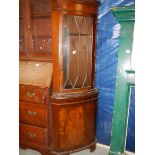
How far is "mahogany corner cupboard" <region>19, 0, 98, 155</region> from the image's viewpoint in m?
2.36

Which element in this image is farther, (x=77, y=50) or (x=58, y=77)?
(x=77, y=50)

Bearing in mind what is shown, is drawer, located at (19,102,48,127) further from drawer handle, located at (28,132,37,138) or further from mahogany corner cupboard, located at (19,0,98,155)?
drawer handle, located at (28,132,37,138)

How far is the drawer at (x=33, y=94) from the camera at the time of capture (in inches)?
95.3

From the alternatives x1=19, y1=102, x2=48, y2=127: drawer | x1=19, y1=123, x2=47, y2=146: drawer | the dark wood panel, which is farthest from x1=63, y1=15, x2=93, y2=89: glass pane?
x1=19, y1=123, x2=47, y2=146: drawer

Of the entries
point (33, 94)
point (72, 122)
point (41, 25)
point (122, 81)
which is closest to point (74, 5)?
point (41, 25)

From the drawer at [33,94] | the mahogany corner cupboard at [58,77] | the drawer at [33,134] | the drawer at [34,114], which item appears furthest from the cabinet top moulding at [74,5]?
the drawer at [33,134]

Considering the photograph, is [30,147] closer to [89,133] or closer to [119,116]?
[89,133]

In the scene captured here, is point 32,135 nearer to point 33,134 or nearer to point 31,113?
point 33,134

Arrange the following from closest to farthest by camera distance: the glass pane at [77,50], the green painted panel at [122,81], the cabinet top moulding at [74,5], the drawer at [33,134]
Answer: the green painted panel at [122,81] < the cabinet top moulding at [74,5] < the glass pane at [77,50] < the drawer at [33,134]

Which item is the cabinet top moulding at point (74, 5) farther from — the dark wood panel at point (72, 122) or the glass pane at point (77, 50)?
the dark wood panel at point (72, 122)

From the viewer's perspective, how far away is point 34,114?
2.52m

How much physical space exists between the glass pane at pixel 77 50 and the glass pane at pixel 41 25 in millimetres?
393

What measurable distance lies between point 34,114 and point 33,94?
0.22 metres
